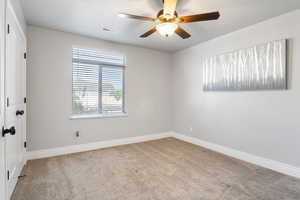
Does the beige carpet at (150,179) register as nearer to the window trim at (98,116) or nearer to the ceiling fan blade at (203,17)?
the window trim at (98,116)

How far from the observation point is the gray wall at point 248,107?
2.45 metres

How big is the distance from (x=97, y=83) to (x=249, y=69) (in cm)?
Result: 332

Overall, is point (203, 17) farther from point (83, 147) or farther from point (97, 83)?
point (83, 147)

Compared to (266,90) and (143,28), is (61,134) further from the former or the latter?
(266,90)

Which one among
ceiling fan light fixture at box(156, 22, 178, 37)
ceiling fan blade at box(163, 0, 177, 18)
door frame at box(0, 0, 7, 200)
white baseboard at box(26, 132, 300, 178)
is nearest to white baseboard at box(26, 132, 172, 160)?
white baseboard at box(26, 132, 300, 178)

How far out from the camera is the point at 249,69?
2.95 m

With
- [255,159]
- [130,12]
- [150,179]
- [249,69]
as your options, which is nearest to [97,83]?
[130,12]

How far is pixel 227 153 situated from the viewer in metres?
3.33

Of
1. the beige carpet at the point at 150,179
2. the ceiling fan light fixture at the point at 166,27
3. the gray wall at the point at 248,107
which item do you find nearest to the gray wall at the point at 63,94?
the beige carpet at the point at 150,179

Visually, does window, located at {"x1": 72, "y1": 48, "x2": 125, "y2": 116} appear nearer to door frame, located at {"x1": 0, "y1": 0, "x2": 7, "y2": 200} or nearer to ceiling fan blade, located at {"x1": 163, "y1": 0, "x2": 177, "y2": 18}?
door frame, located at {"x1": 0, "y1": 0, "x2": 7, "y2": 200}

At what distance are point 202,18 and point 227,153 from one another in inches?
110

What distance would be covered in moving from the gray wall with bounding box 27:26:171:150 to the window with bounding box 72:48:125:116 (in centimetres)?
16

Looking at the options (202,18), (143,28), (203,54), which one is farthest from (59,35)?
(203,54)

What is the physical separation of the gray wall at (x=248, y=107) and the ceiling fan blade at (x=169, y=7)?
1.93m
